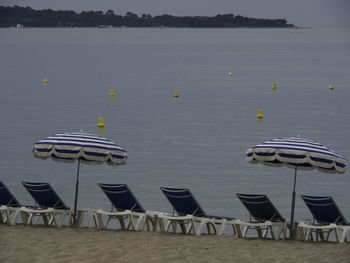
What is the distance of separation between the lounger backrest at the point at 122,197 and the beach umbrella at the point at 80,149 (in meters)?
0.34

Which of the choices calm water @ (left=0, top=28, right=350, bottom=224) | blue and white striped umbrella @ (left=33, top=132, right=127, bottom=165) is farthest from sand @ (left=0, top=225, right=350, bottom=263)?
calm water @ (left=0, top=28, right=350, bottom=224)

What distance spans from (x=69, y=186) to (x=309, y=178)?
5723mm

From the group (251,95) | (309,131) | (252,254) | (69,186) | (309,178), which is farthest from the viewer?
(251,95)

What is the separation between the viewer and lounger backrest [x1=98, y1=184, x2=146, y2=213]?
1191 cm

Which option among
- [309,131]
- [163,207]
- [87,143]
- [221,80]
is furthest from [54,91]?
[87,143]

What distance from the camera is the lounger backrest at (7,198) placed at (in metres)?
12.3

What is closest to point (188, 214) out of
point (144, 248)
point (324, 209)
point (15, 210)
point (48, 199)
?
point (144, 248)

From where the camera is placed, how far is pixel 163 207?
56.0 feet

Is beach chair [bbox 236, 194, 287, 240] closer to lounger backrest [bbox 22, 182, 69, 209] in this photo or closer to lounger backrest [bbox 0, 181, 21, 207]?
lounger backrest [bbox 22, 182, 69, 209]

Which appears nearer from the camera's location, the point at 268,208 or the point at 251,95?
the point at 268,208

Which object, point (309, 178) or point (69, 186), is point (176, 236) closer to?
point (69, 186)

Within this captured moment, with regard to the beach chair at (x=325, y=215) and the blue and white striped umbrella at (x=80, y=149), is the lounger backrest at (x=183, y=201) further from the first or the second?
the beach chair at (x=325, y=215)

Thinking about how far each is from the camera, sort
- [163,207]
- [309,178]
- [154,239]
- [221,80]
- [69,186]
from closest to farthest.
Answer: [154,239] → [163,207] → [69,186] → [309,178] → [221,80]

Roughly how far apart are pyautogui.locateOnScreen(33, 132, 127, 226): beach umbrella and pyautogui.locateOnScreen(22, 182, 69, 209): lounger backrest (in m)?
0.34
